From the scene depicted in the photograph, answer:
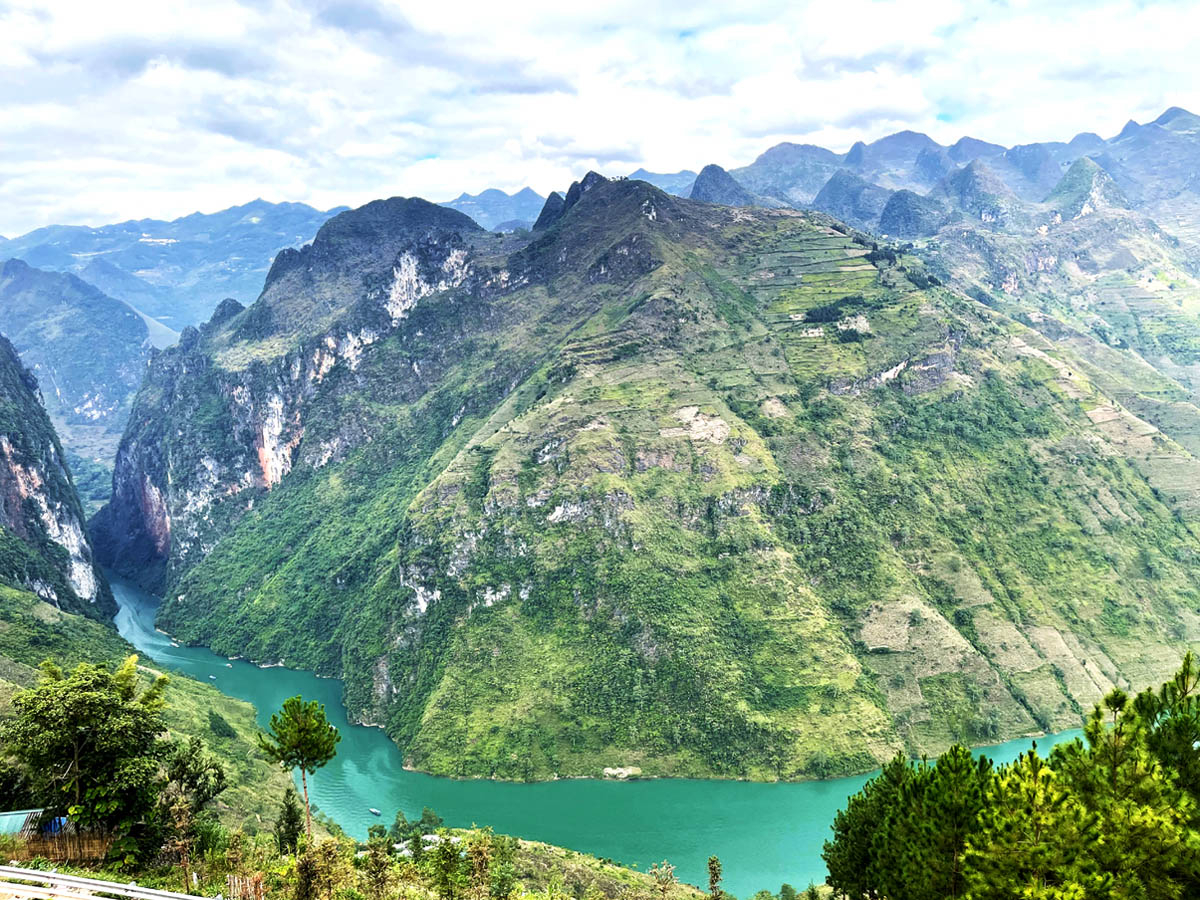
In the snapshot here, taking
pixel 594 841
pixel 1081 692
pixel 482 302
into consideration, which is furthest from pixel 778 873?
pixel 482 302

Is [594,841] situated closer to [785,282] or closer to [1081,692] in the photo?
[1081,692]

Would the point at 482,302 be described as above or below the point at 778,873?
above

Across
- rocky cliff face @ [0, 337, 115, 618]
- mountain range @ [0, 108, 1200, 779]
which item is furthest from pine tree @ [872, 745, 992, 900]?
rocky cliff face @ [0, 337, 115, 618]

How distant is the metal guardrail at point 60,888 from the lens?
2860cm

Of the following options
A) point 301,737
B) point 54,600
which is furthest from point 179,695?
point 301,737

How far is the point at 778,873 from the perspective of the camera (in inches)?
3182

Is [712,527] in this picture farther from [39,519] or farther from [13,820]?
[39,519]

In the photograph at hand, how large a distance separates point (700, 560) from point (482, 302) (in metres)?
91.5

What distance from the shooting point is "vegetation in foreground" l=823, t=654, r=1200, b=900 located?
2622cm

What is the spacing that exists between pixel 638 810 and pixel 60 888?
71142 mm

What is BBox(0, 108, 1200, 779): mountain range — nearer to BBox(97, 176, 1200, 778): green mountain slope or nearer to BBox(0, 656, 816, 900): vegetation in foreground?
BBox(97, 176, 1200, 778): green mountain slope

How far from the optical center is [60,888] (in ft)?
97.4

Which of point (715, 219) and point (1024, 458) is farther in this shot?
point (715, 219)

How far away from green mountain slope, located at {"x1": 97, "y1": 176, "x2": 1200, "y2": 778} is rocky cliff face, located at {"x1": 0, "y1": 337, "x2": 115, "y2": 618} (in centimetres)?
2035
